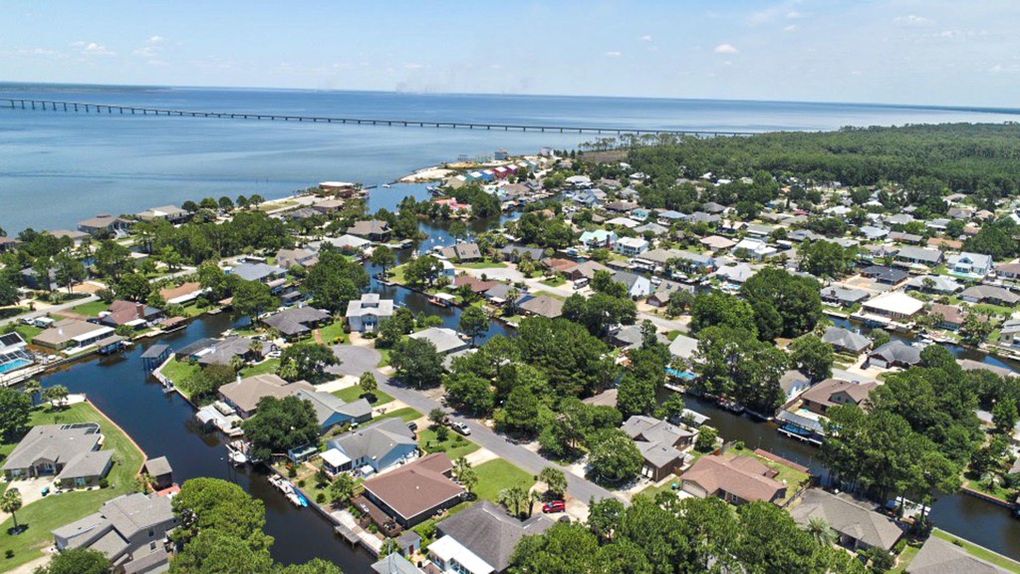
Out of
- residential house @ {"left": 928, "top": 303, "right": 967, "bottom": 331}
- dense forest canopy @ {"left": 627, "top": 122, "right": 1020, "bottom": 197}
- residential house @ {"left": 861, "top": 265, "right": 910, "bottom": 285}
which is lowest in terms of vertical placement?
residential house @ {"left": 928, "top": 303, "right": 967, "bottom": 331}

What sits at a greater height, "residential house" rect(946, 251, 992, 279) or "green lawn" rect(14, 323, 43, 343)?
"residential house" rect(946, 251, 992, 279)

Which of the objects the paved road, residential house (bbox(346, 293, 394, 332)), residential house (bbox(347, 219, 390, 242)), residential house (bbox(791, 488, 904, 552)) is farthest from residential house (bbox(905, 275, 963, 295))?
residential house (bbox(347, 219, 390, 242))

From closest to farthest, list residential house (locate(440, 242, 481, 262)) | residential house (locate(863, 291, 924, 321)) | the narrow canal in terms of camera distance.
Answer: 1. the narrow canal
2. residential house (locate(863, 291, 924, 321))
3. residential house (locate(440, 242, 481, 262))

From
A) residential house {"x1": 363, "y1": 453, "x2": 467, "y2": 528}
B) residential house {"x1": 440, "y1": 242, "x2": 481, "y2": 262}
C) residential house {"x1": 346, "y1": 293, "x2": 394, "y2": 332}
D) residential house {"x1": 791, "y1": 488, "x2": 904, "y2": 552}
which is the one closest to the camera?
residential house {"x1": 791, "y1": 488, "x2": 904, "y2": 552}

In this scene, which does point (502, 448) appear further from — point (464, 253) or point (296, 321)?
point (464, 253)

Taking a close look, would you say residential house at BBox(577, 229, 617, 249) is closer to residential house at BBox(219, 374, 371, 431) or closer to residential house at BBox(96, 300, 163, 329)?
residential house at BBox(219, 374, 371, 431)

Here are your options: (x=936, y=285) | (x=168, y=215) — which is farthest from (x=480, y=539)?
(x=168, y=215)

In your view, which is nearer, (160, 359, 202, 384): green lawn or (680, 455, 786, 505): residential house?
(680, 455, 786, 505): residential house

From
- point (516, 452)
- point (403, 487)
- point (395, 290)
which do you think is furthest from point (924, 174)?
point (403, 487)
